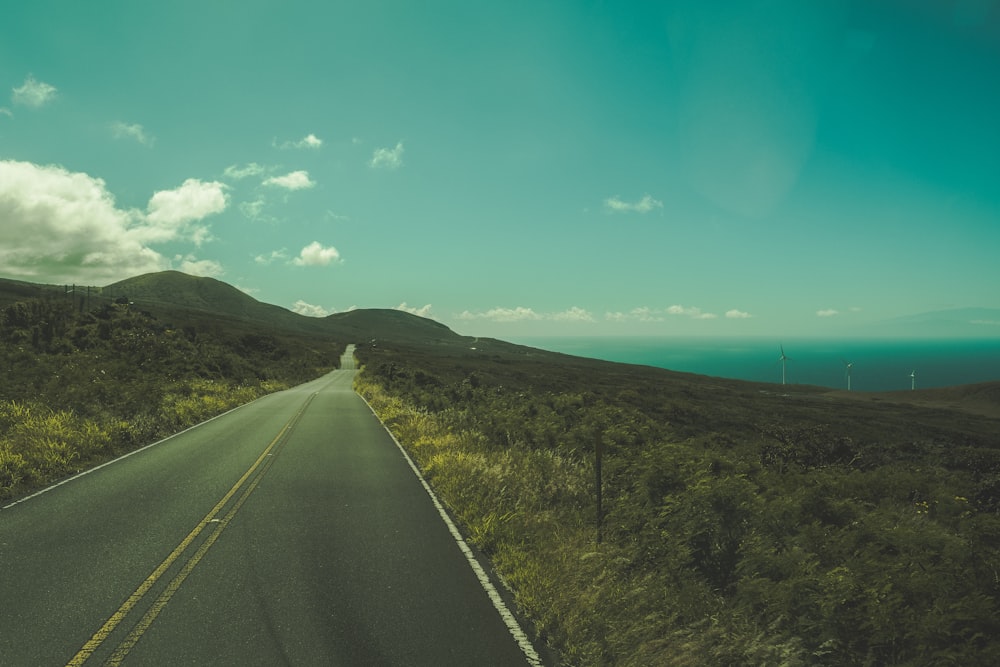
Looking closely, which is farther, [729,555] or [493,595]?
[729,555]

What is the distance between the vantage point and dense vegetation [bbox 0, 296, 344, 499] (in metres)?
13.5

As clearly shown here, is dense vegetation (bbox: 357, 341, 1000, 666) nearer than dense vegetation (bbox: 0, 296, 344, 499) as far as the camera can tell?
Yes

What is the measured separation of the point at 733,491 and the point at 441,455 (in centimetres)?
788

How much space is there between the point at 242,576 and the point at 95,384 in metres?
22.6

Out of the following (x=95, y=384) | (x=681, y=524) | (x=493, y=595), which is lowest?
(x=493, y=595)

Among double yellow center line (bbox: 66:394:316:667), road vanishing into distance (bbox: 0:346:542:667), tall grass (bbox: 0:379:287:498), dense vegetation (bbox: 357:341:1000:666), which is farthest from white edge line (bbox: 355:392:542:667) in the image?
tall grass (bbox: 0:379:287:498)

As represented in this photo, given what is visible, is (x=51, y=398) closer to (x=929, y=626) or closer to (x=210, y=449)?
(x=210, y=449)

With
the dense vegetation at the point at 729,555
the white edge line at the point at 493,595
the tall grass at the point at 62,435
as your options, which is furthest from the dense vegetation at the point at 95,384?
the dense vegetation at the point at 729,555

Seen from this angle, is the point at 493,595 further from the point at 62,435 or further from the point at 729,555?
the point at 62,435

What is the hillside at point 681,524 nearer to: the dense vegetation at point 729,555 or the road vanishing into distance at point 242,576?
the dense vegetation at point 729,555

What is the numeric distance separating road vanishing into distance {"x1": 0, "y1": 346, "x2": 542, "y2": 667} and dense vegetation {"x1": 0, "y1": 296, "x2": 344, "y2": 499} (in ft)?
7.70

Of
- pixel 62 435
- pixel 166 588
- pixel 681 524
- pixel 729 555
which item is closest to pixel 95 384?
pixel 62 435

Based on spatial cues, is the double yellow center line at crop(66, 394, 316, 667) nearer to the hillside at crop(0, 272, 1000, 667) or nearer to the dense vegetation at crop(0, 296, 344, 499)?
the hillside at crop(0, 272, 1000, 667)

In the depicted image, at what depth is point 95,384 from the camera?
23.8 m
